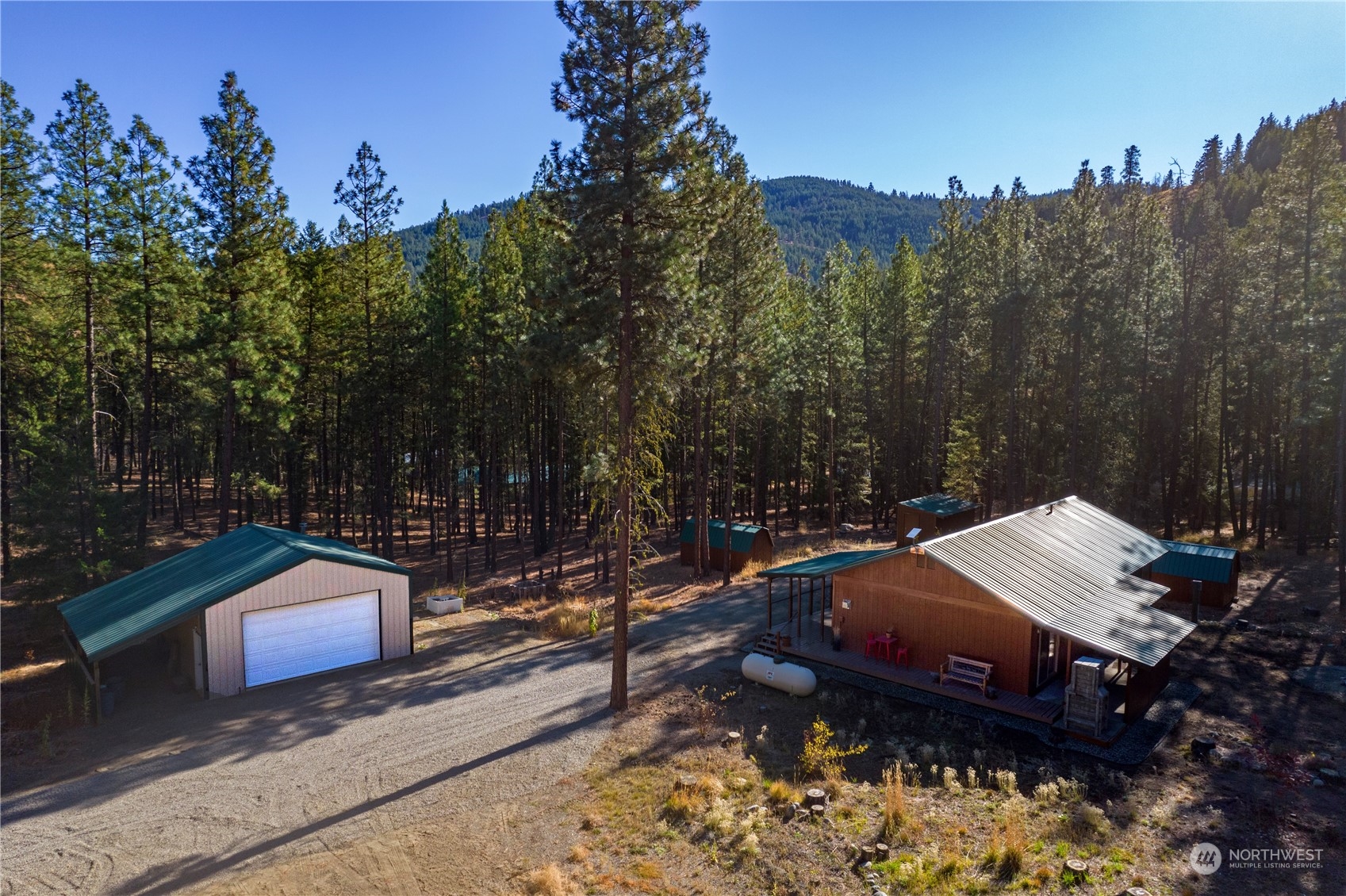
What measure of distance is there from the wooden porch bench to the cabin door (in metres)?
1.18

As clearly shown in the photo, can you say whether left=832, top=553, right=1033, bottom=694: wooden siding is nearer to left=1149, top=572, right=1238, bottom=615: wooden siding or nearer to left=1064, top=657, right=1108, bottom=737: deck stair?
left=1064, top=657, right=1108, bottom=737: deck stair

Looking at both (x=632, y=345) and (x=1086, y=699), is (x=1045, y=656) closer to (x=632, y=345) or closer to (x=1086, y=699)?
(x=1086, y=699)

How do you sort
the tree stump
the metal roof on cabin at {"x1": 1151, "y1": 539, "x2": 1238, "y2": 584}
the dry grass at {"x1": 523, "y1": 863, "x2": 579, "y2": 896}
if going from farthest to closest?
the metal roof on cabin at {"x1": 1151, "y1": 539, "x2": 1238, "y2": 584} < the tree stump < the dry grass at {"x1": 523, "y1": 863, "x2": 579, "y2": 896}

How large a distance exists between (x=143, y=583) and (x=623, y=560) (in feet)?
46.6

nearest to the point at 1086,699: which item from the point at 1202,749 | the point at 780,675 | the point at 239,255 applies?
the point at 1202,749

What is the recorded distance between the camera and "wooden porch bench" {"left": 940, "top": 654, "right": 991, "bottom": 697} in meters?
15.8

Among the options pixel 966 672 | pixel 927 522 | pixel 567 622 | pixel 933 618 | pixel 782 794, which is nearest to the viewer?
pixel 782 794

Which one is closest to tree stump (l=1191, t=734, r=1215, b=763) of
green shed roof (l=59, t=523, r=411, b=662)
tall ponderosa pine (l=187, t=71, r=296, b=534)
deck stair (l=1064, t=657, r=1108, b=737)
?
deck stair (l=1064, t=657, r=1108, b=737)

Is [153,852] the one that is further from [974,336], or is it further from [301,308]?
[974,336]

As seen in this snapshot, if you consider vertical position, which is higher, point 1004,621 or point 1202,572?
point 1004,621

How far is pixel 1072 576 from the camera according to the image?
57.9 ft

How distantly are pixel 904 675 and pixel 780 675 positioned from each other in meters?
3.12

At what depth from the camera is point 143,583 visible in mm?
19422

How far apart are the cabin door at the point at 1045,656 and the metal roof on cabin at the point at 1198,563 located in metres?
9.19
